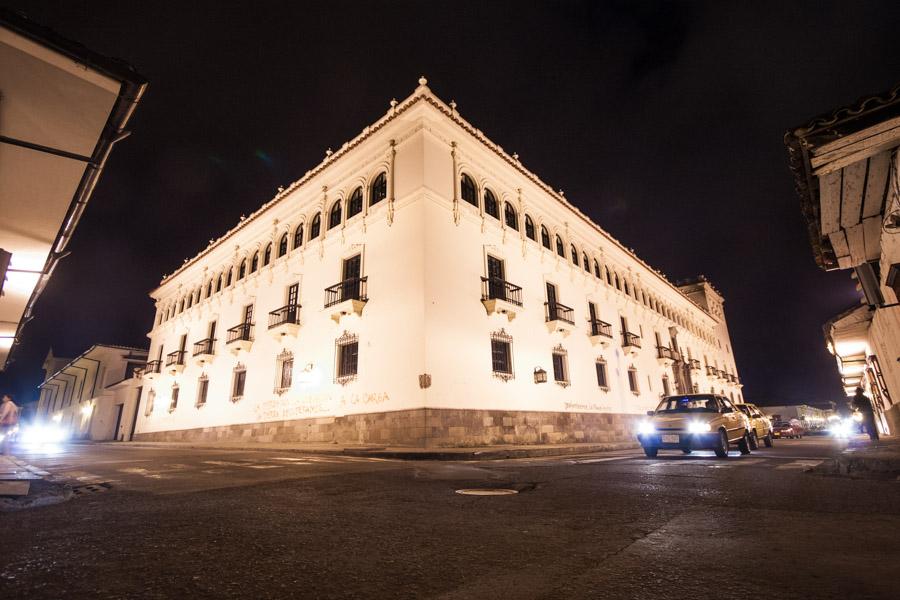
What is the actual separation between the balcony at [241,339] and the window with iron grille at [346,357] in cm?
685

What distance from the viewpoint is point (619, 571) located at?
1.84 metres

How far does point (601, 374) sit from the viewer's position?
22.1 m

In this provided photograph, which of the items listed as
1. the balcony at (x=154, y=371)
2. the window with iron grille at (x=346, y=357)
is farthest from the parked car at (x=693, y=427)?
the balcony at (x=154, y=371)

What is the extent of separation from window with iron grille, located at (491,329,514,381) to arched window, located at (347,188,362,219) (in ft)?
26.4

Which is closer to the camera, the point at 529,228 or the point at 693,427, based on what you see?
the point at 693,427

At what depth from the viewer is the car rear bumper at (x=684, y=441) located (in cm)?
892

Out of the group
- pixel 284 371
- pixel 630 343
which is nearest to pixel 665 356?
pixel 630 343

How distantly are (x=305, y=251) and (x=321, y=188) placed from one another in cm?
314

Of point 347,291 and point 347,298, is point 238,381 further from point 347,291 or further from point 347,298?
point 347,298

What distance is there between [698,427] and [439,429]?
7.13 m

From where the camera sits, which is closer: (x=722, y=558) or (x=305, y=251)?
(x=722, y=558)

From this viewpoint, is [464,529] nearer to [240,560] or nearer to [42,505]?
[240,560]

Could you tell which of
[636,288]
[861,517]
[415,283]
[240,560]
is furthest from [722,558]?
[636,288]

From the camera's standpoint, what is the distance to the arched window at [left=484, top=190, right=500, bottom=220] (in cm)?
1855
